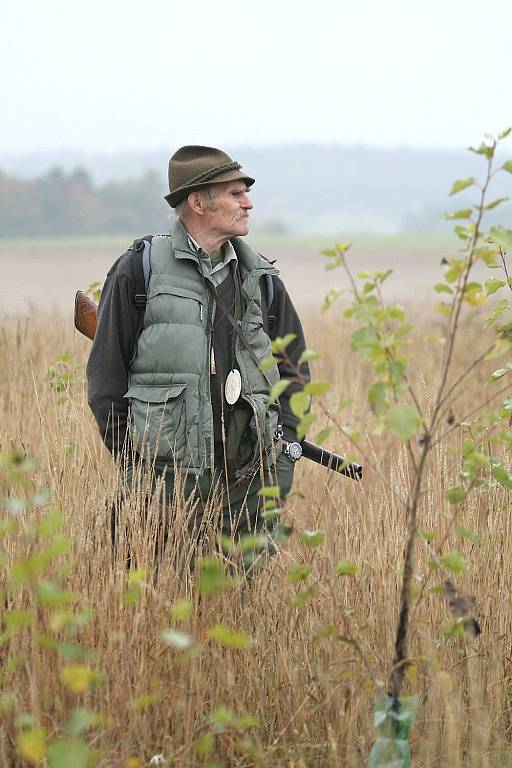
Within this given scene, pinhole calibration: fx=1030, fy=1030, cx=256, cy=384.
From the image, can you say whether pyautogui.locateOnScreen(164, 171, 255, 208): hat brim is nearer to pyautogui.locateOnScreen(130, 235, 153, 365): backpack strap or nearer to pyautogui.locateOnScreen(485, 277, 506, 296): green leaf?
pyautogui.locateOnScreen(130, 235, 153, 365): backpack strap

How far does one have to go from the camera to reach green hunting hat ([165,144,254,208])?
3.32 m

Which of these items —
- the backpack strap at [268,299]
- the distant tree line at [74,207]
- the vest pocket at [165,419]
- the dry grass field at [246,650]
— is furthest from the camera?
the distant tree line at [74,207]

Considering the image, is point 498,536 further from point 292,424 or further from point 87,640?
point 87,640

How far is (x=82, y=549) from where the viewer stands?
2.69m

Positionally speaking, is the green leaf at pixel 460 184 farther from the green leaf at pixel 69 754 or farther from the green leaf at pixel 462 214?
the green leaf at pixel 69 754

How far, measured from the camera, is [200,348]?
3191mm

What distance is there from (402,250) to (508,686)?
77.3 metres

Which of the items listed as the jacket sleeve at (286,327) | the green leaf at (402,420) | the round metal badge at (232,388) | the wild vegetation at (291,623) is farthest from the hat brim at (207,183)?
the green leaf at (402,420)

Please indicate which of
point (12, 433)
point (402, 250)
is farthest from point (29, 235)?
point (12, 433)

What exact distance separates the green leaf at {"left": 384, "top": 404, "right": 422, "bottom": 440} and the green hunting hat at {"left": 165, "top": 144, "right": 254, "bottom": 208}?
1.74 metres

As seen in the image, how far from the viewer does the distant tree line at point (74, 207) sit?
7769cm

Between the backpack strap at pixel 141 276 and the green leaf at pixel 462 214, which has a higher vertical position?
the green leaf at pixel 462 214

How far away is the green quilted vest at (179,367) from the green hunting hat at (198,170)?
0.16m

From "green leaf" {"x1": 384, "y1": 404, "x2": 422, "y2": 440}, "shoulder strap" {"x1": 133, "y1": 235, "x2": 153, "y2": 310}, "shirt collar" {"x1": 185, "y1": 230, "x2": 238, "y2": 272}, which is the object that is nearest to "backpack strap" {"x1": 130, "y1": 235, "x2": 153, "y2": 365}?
"shoulder strap" {"x1": 133, "y1": 235, "x2": 153, "y2": 310}
